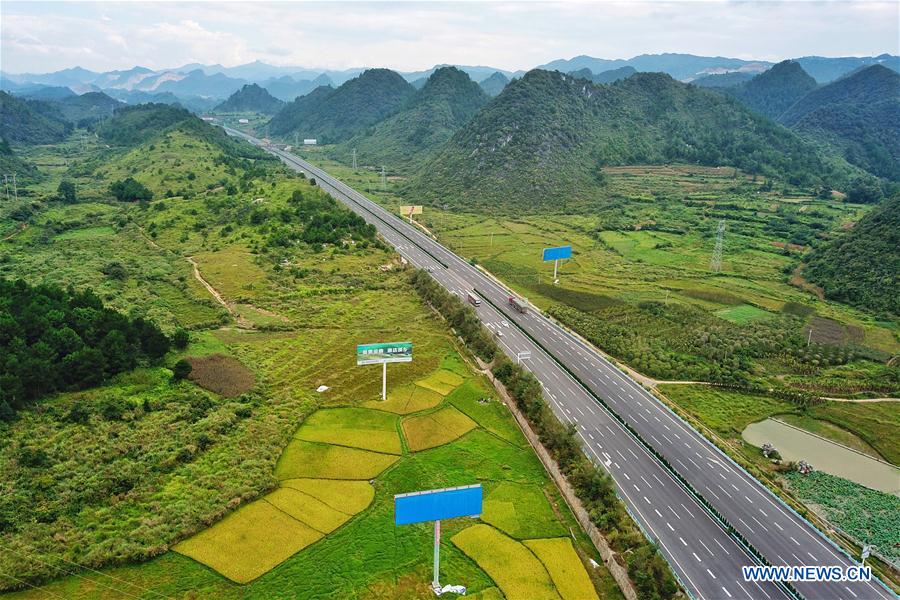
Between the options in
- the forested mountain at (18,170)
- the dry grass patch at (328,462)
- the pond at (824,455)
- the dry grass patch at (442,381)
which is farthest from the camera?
the forested mountain at (18,170)

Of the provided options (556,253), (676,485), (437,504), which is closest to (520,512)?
(437,504)

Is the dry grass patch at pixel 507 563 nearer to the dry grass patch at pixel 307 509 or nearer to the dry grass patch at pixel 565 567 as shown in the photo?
the dry grass patch at pixel 565 567

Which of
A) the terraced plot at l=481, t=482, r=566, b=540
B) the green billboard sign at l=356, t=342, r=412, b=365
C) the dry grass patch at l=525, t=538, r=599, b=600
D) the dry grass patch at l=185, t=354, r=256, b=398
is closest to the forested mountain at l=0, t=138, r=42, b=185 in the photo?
the dry grass patch at l=185, t=354, r=256, b=398

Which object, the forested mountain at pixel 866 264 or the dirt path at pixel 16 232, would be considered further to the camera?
the dirt path at pixel 16 232

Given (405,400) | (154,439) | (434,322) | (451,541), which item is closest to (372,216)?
(434,322)

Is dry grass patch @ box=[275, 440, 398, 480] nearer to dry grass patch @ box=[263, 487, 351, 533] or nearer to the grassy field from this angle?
dry grass patch @ box=[263, 487, 351, 533]

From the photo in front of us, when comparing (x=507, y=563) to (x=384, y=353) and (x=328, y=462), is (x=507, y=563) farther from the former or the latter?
(x=384, y=353)

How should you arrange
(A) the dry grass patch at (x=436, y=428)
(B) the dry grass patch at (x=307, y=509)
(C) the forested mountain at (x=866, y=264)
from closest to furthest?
(B) the dry grass patch at (x=307, y=509) < (A) the dry grass patch at (x=436, y=428) < (C) the forested mountain at (x=866, y=264)

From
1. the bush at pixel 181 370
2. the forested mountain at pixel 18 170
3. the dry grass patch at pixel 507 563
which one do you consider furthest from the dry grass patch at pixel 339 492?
the forested mountain at pixel 18 170
